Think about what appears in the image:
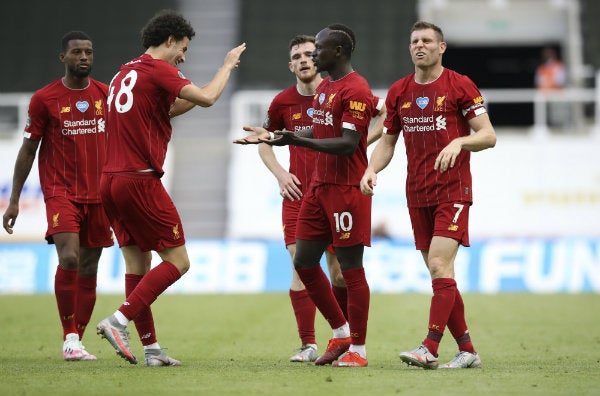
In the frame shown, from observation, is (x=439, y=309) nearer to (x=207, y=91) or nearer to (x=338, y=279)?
(x=338, y=279)

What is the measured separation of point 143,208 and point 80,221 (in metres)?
1.61

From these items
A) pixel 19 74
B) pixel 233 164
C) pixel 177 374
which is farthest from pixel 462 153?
pixel 19 74

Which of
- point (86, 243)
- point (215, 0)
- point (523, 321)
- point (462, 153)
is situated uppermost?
point (215, 0)

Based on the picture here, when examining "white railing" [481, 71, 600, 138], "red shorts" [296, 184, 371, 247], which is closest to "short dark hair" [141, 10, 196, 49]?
"red shorts" [296, 184, 371, 247]

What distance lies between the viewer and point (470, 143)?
809 centimetres

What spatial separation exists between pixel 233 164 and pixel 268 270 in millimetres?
4343

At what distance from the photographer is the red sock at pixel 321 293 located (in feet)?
28.4

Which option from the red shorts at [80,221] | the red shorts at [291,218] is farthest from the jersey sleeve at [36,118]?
the red shorts at [291,218]

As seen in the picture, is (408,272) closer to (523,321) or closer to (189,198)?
(523,321)

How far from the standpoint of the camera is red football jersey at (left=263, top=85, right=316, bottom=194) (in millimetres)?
9602

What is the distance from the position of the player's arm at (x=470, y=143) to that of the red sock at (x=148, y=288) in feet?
6.73

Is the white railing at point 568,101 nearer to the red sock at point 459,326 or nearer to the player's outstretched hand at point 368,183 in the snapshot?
the red sock at point 459,326

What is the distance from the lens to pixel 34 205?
22.3 m

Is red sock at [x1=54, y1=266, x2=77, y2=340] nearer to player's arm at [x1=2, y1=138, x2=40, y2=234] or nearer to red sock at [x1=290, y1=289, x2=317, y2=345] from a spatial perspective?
player's arm at [x1=2, y1=138, x2=40, y2=234]
